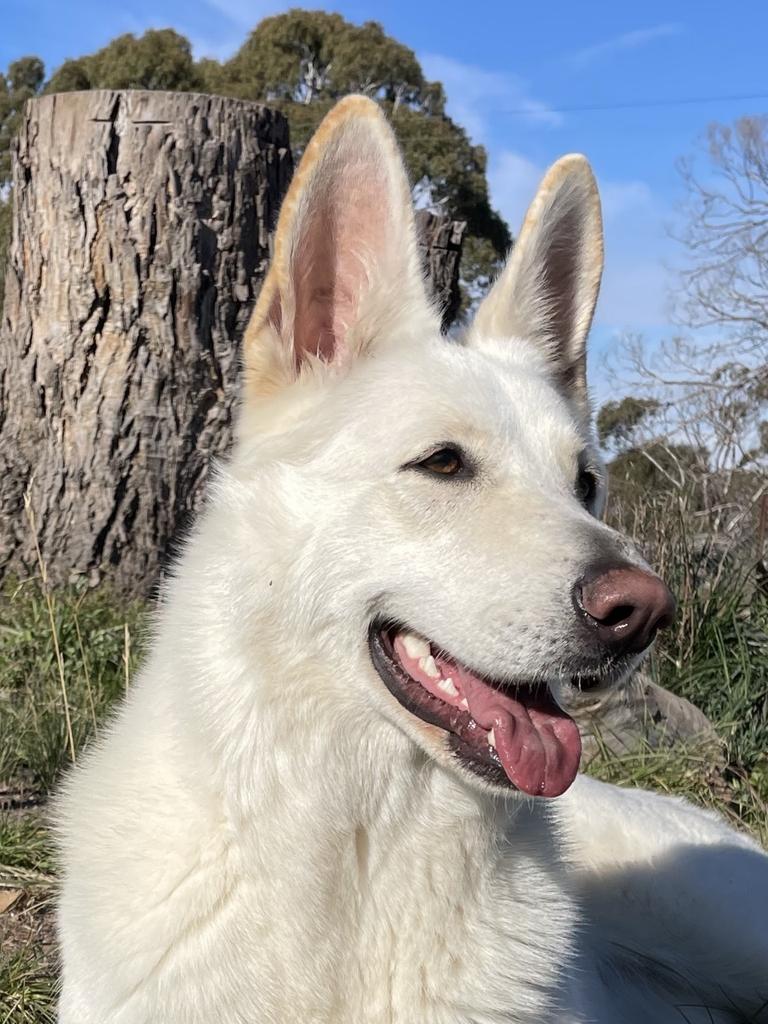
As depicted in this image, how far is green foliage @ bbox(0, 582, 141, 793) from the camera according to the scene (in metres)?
4.34

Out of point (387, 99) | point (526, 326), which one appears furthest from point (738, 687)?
point (387, 99)

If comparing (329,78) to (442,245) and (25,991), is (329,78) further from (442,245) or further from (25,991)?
(25,991)

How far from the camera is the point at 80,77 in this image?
1117 inches

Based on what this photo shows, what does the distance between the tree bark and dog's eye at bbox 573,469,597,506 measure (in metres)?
3.07

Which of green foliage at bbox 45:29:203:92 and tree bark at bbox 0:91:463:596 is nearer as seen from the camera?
tree bark at bbox 0:91:463:596

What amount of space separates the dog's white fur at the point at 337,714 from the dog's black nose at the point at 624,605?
53 mm

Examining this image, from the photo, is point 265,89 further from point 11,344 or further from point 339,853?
point 339,853

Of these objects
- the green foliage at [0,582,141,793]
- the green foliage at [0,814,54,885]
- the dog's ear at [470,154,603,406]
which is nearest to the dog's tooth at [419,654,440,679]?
the dog's ear at [470,154,603,406]

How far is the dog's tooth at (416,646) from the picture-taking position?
7.70ft

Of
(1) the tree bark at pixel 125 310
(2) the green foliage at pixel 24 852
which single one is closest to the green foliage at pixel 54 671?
(1) the tree bark at pixel 125 310

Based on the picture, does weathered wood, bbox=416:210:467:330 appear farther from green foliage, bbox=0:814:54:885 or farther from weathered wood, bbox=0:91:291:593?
green foliage, bbox=0:814:54:885

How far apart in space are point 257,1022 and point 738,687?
3757 millimetres

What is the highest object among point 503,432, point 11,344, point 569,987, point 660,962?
point 503,432

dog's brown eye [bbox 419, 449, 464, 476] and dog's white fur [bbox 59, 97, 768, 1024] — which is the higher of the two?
dog's brown eye [bbox 419, 449, 464, 476]
